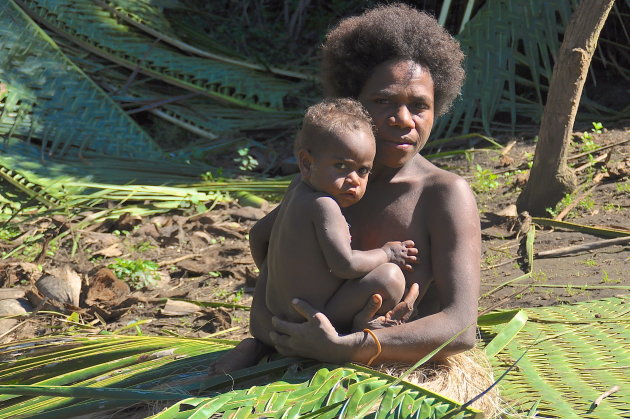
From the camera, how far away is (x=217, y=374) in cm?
274

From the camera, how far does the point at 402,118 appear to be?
2613mm

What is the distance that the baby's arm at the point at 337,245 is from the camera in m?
2.50

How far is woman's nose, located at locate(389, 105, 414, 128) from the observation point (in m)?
2.61

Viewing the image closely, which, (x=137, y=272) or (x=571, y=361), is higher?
(x=571, y=361)

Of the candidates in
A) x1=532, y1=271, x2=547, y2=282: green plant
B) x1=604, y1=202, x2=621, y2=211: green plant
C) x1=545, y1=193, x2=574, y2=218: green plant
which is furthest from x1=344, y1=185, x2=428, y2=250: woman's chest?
x1=604, y1=202, x2=621, y2=211: green plant

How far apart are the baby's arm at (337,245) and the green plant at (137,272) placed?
279 cm

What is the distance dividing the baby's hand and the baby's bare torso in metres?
0.15

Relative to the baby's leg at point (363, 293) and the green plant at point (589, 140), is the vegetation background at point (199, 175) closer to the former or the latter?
the green plant at point (589, 140)

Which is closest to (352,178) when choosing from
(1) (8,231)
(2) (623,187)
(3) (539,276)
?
(3) (539,276)

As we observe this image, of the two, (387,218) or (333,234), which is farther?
(387,218)

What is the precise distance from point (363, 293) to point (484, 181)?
351 cm

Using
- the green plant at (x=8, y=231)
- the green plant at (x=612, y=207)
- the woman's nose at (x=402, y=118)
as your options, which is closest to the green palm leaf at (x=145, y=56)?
the green plant at (x=8, y=231)

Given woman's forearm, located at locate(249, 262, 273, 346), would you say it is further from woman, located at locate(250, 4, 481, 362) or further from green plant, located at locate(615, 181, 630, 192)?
green plant, located at locate(615, 181, 630, 192)

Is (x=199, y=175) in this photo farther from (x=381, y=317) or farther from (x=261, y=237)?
(x=381, y=317)
